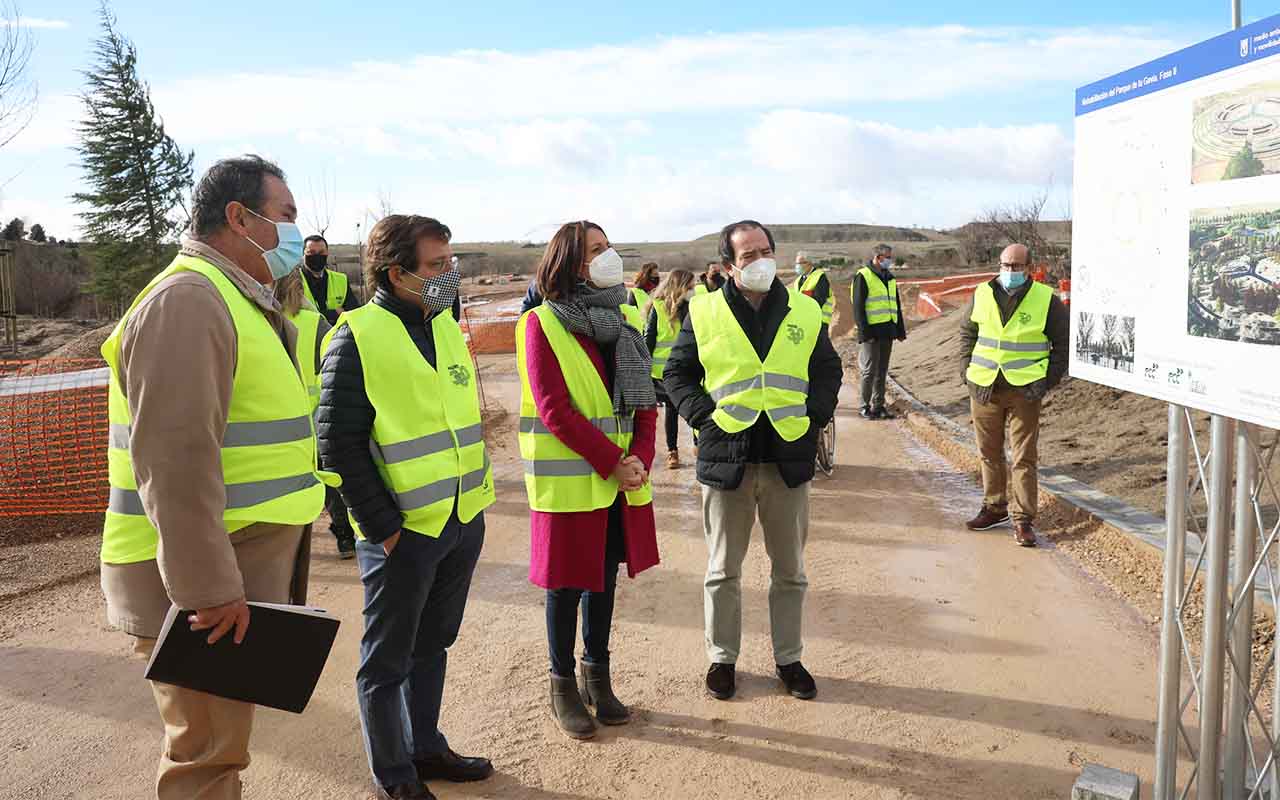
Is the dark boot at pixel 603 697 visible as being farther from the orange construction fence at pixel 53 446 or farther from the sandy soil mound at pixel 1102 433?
the orange construction fence at pixel 53 446

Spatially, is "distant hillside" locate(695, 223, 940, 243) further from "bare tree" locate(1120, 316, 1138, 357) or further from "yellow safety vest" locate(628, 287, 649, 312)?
"bare tree" locate(1120, 316, 1138, 357)

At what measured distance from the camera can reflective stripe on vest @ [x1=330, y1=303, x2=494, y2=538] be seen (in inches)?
130

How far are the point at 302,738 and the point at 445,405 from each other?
1.78 meters

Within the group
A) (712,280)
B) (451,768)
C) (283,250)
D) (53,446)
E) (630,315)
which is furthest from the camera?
(712,280)

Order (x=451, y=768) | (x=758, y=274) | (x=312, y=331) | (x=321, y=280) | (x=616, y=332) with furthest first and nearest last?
(x=321, y=280) < (x=312, y=331) < (x=758, y=274) < (x=616, y=332) < (x=451, y=768)

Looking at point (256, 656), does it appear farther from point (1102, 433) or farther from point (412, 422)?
point (1102, 433)

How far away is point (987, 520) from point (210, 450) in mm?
6250

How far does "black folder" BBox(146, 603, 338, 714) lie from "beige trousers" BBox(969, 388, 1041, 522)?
18.7 ft

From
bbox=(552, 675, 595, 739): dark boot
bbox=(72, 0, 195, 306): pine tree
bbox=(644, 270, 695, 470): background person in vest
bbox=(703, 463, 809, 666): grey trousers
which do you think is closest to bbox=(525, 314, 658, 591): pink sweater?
bbox=(552, 675, 595, 739): dark boot

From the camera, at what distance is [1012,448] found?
7094mm

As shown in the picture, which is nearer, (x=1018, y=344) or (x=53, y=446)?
(x=1018, y=344)

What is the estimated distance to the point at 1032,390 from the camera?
22.5 feet

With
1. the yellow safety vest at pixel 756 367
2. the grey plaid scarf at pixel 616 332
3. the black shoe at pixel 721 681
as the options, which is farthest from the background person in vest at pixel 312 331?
the black shoe at pixel 721 681

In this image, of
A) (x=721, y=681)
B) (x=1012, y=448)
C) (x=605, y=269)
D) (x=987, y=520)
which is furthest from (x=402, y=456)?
(x=987, y=520)
